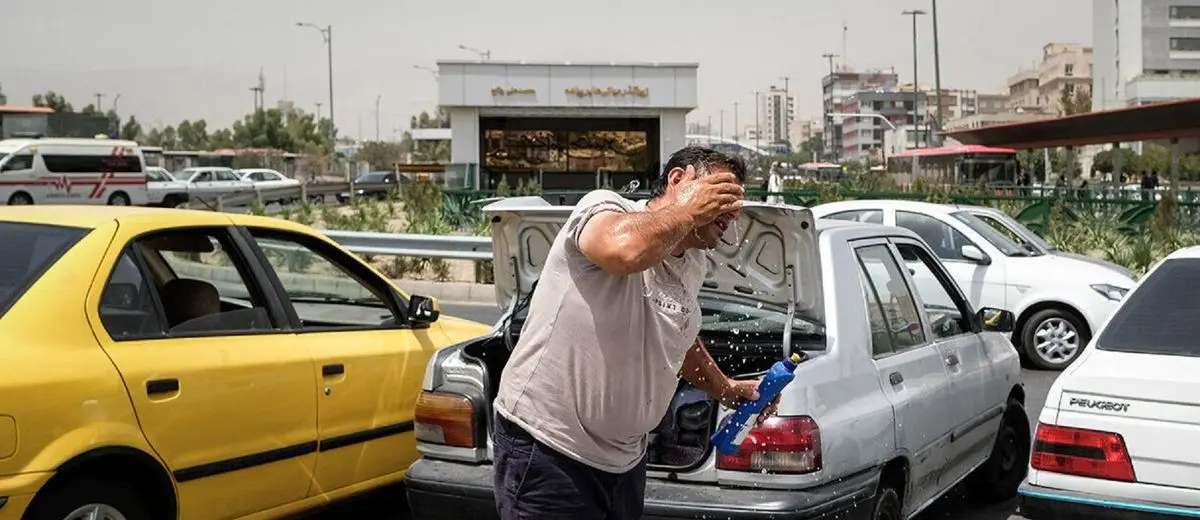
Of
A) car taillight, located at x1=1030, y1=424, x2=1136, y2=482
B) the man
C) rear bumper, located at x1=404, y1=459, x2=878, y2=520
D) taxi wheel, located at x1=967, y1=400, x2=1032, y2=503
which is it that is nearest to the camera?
the man

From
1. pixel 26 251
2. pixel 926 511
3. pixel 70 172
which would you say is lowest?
pixel 926 511

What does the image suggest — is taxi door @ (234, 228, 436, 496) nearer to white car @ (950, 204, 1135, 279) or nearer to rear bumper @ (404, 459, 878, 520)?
rear bumper @ (404, 459, 878, 520)

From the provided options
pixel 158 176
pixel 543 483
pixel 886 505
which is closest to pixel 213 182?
pixel 158 176

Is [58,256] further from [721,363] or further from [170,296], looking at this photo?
[721,363]

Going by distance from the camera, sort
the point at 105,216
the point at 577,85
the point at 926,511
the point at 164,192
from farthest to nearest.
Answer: the point at 577,85, the point at 164,192, the point at 926,511, the point at 105,216

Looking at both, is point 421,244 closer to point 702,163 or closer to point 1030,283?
point 1030,283

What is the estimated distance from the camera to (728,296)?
16.1 feet

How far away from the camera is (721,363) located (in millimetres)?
4512

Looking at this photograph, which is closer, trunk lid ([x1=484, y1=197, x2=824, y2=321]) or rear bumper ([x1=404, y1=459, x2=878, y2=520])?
rear bumper ([x1=404, y1=459, x2=878, y2=520])

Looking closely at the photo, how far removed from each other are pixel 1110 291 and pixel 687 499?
7.86 metres

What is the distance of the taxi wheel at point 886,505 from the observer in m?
4.16

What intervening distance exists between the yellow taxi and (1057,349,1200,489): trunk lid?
9.31 feet

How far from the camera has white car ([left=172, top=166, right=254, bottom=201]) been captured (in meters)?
41.1

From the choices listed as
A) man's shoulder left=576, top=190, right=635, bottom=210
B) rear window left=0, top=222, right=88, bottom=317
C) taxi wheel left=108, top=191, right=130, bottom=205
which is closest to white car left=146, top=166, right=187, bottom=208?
taxi wheel left=108, top=191, right=130, bottom=205
